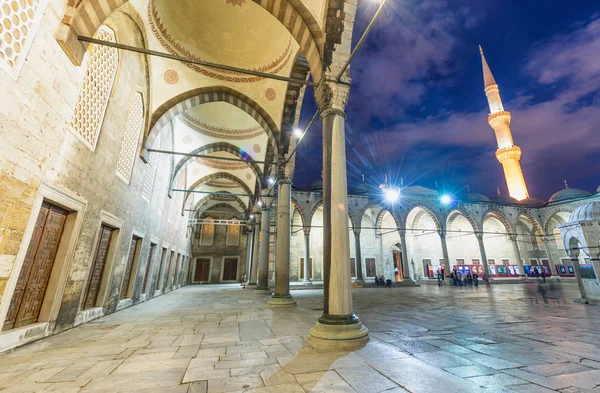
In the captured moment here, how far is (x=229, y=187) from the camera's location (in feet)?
61.5

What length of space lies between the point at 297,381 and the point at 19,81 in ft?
15.3

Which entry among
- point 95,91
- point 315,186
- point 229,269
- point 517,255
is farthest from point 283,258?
point 517,255

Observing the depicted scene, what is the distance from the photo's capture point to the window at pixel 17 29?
2.94 meters

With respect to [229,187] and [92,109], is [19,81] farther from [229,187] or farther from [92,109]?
[229,187]

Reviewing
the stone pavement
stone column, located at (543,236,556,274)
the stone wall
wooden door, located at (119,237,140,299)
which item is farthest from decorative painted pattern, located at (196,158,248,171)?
stone column, located at (543,236,556,274)

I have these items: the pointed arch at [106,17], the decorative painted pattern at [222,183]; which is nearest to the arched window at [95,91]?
the pointed arch at [106,17]

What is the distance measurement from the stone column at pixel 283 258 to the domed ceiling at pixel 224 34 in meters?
4.23

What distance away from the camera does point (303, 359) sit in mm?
2924

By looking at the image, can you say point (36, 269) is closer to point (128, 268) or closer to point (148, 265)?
point (128, 268)

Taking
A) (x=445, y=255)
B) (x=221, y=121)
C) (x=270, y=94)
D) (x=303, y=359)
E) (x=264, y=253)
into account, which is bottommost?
(x=303, y=359)

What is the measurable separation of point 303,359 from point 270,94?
7.97 m

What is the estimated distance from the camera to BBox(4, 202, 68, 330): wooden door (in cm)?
361

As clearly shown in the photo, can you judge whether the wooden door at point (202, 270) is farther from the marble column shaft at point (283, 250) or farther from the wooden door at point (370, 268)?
the marble column shaft at point (283, 250)

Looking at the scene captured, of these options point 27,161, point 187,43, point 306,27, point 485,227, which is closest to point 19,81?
point 27,161
